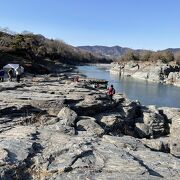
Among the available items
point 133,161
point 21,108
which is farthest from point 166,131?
point 133,161

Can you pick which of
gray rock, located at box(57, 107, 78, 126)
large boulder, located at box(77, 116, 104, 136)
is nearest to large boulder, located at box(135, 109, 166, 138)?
large boulder, located at box(77, 116, 104, 136)

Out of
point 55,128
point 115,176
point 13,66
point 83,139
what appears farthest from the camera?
point 13,66

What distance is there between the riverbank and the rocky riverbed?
2743 inches

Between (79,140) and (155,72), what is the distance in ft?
308

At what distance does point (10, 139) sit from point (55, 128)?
359 centimetres

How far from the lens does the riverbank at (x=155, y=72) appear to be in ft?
325

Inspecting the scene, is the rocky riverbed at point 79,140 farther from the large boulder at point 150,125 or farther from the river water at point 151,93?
the river water at point 151,93

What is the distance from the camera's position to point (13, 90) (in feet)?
86.8

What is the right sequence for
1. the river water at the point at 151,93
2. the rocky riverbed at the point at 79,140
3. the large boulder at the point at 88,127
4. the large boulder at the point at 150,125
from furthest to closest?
the river water at the point at 151,93
the large boulder at the point at 150,125
the large boulder at the point at 88,127
the rocky riverbed at the point at 79,140

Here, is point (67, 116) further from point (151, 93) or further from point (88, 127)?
point (151, 93)

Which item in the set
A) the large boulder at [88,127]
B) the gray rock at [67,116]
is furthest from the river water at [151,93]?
the large boulder at [88,127]

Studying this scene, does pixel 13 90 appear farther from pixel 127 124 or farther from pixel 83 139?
pixel 83 139

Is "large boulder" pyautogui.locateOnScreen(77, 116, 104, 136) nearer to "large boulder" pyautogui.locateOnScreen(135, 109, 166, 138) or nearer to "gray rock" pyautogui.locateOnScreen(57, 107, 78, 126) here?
"gray rock" pyautogui.locateOnScreen(57, 107, 78, 126)

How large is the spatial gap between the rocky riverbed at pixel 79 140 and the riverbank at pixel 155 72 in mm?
69660
